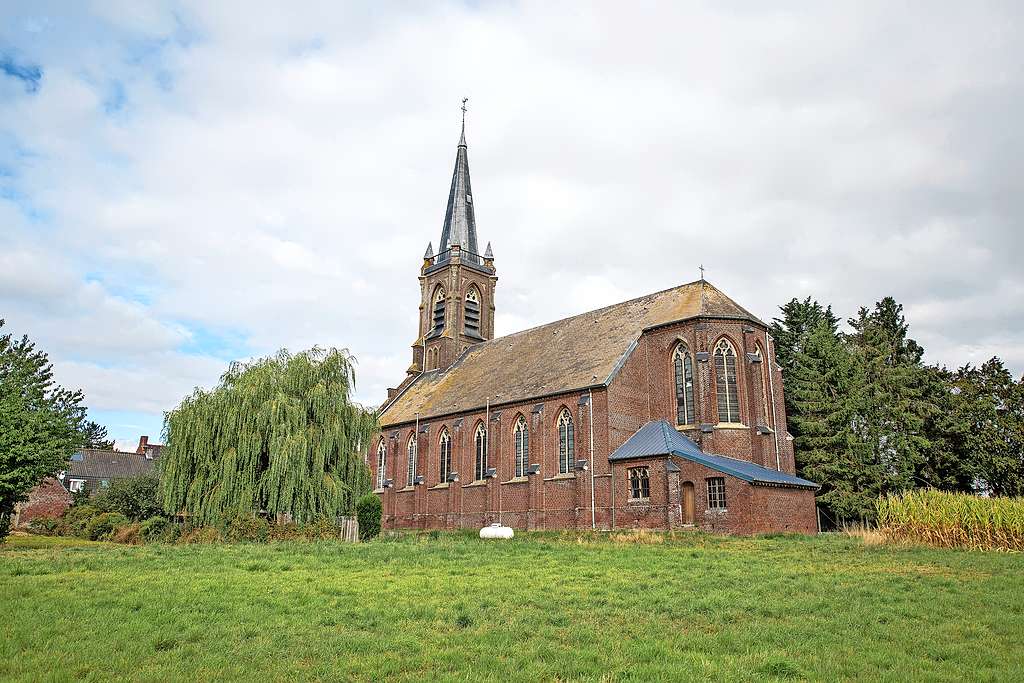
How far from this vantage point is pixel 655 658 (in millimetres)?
9125

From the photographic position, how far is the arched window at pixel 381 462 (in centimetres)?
5014

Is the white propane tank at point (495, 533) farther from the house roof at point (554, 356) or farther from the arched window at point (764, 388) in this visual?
the arched window at point (764, 388)

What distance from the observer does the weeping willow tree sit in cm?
2820

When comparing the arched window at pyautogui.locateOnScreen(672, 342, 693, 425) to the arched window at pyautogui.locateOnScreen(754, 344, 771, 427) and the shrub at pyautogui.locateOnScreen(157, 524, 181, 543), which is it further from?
the shrub at pyautogui.locateOnScreen(157, 524, 181, 543)

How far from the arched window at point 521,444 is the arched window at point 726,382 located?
10.3m

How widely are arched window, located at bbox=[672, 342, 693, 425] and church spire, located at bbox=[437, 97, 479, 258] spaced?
2504cm

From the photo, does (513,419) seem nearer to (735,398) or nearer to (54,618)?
(735,398)

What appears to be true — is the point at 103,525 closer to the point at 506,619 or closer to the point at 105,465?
the point at 506,619

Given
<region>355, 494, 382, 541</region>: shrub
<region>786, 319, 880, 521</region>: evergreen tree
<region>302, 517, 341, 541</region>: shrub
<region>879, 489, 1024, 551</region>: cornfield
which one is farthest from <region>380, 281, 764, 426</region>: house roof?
<region>879, 489, 1024, 551</region>: cornfield

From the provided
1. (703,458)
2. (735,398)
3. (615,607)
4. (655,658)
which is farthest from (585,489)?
(655,658)

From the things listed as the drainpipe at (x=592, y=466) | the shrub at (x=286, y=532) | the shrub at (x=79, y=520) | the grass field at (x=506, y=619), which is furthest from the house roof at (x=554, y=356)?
the grass field at (x=506, y=619)

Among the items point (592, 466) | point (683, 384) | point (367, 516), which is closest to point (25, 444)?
point (367, 516)

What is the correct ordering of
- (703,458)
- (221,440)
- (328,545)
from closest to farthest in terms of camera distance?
(328,545), (221,440), (703,458)

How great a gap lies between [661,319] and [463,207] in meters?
25.8
